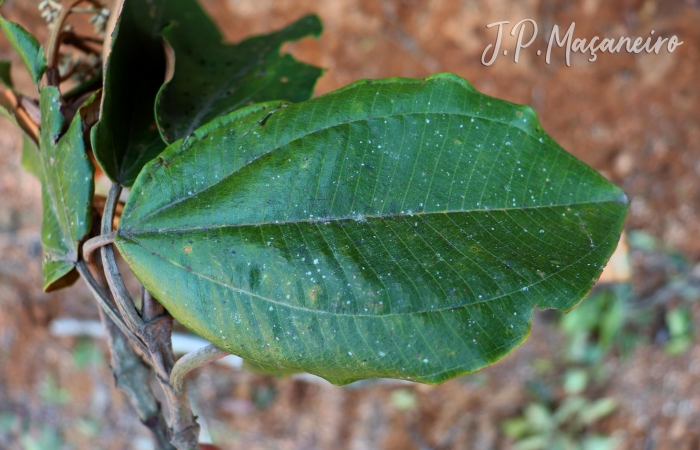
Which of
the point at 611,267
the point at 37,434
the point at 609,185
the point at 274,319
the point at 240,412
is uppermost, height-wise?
the point at 609,185

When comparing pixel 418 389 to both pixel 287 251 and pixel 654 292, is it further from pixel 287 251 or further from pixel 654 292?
pixel 287 251

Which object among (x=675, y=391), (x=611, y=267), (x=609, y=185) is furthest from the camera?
(x=675, y=391)

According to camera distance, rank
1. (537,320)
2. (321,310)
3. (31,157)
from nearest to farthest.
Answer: (321,310)
(31,157)
(537,320)

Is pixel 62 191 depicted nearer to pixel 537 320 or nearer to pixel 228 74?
pixel 228 74

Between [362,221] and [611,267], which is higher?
[362,221]

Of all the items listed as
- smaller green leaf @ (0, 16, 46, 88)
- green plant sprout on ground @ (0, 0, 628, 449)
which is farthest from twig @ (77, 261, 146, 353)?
smaller green leaf @ (0, 16, 46, 88)

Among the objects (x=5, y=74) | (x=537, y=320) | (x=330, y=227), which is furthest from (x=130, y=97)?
(x=537, y=320)

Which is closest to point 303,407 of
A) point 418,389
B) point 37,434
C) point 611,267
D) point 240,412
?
point 240,412

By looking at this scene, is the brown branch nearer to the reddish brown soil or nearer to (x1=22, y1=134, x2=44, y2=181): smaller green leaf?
(x1=22, y1=134, x2=44, y2=181): smaller green leaf
